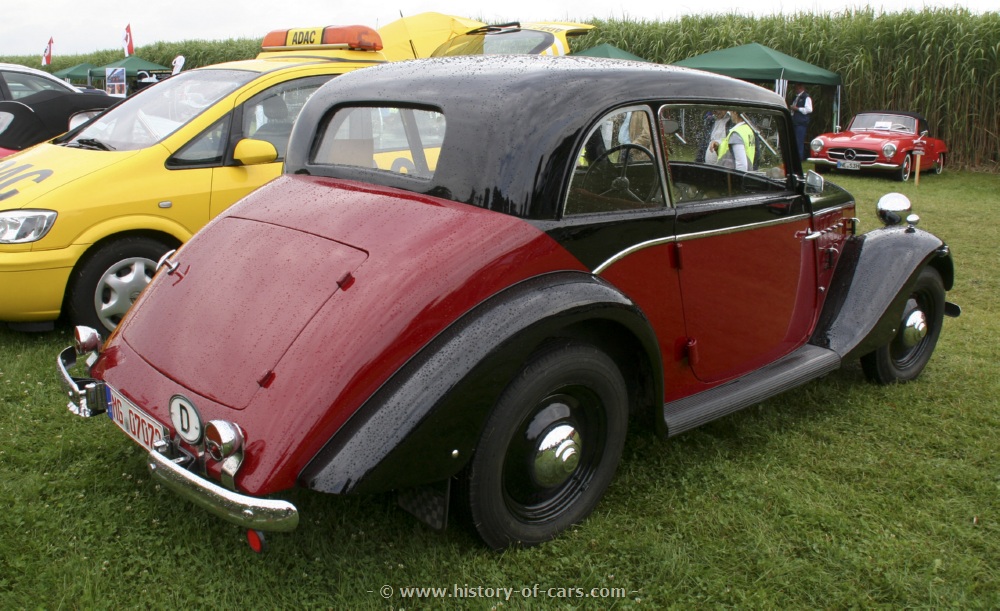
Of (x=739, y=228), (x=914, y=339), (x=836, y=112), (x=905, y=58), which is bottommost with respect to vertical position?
(x=836, y=112)

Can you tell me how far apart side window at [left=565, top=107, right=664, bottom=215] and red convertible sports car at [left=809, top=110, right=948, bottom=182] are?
12.1m

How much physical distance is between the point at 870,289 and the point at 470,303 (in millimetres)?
2495

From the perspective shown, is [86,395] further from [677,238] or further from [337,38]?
[337,38]

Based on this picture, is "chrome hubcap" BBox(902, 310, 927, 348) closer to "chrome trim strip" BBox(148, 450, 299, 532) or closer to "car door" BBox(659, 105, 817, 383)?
"car door" BBox(659, 105, 817, 383)

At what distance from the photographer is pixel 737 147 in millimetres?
3729

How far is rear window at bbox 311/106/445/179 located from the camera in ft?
10.2

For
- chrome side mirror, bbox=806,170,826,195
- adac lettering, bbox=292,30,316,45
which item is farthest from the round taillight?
adac lettering, bbox=292,30,316,45

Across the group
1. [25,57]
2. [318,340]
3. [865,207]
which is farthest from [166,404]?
[25,57]

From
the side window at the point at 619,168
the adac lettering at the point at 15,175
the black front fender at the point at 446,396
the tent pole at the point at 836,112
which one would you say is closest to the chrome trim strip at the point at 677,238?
the side window at the point at 619,168

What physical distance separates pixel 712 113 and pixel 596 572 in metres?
1.99

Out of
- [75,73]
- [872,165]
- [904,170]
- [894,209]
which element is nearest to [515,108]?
[894,209]

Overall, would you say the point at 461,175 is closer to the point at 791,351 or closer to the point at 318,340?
the point at 318,340

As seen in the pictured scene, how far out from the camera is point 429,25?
10.3 metres

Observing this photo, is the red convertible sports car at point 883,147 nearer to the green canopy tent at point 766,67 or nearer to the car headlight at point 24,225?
the green canopy tent at point 766,67
